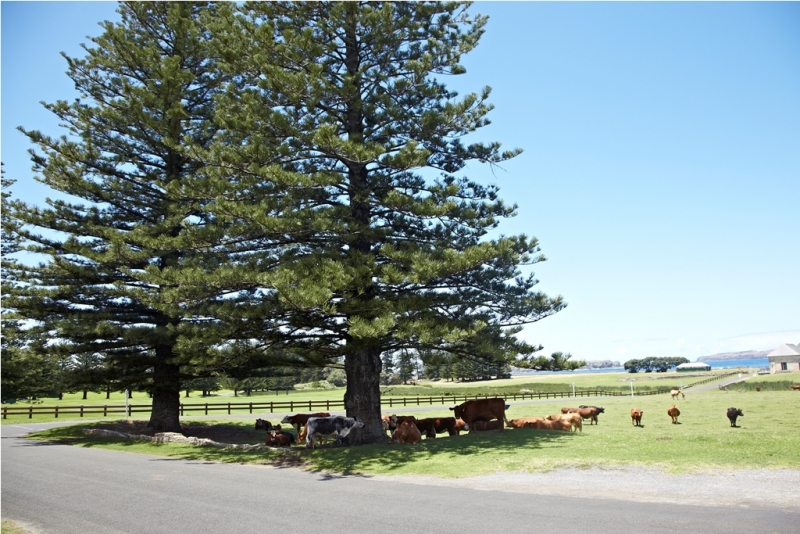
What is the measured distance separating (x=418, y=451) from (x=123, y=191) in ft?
51.6

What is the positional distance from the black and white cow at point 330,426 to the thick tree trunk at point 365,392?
412mm

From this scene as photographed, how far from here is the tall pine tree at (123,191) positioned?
20.6 m

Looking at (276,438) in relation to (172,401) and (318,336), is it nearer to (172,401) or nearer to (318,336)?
(318,336)

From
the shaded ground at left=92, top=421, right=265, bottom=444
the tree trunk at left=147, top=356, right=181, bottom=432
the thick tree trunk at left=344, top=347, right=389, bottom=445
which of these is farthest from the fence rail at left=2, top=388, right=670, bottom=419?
the thick tree trunk at left=344, top=347, right=389, bottom=445

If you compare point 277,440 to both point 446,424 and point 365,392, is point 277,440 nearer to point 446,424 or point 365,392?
point 365,392

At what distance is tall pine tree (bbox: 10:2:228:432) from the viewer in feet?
67.7

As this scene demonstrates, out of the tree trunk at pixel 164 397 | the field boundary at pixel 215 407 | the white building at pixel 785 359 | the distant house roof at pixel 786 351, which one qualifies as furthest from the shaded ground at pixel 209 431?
the distant house roof at pixel 786 351

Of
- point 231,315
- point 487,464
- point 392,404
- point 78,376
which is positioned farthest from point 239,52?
point 392,404

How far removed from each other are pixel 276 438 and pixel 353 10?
41.9 feet

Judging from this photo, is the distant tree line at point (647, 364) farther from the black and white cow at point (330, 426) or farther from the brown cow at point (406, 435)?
the black and white cow at point (330, 426)

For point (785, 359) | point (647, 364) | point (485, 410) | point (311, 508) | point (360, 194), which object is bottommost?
point (311, 508)

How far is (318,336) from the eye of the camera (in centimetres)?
1741

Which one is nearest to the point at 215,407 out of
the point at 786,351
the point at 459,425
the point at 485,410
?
the point at 459,425

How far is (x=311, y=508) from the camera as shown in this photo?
28.2 feet
